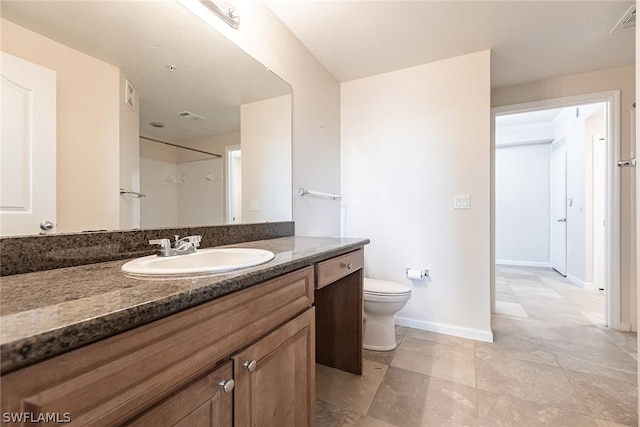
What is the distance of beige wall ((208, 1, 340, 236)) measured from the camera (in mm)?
1626

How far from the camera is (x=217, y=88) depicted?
1.45 m

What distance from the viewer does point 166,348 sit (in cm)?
55

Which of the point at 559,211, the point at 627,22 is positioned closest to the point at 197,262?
the point at 627,22

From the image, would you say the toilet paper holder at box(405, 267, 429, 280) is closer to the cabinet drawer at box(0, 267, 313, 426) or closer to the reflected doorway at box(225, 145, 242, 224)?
the reflected doorway at box(225, 145, 242, 224)

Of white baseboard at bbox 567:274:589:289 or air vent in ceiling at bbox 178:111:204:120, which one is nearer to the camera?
air vent in ceiling at bbox 178:111:204:120

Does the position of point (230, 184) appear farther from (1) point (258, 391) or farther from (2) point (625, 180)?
(2) point (625, 180)

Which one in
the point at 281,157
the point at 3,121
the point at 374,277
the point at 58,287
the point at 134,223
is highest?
the point at 281,157

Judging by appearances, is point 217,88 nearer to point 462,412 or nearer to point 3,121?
point 3,121

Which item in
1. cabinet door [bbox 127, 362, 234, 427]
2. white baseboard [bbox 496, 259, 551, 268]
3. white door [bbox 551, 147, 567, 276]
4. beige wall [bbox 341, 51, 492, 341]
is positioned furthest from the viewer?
white baseboard [bbox 496, 259, 551, 268]

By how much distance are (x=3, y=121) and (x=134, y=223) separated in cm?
44

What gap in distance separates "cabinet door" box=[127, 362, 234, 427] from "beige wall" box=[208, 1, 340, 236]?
1.36 metres

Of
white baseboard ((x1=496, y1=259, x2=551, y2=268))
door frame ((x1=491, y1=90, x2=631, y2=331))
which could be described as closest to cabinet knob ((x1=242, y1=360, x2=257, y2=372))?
door frame ((x1=491, y1=90, x2=631, y2=331))

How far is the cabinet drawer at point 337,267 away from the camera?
1145mm

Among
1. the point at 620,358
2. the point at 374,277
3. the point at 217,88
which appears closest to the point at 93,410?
the point at 217,88
